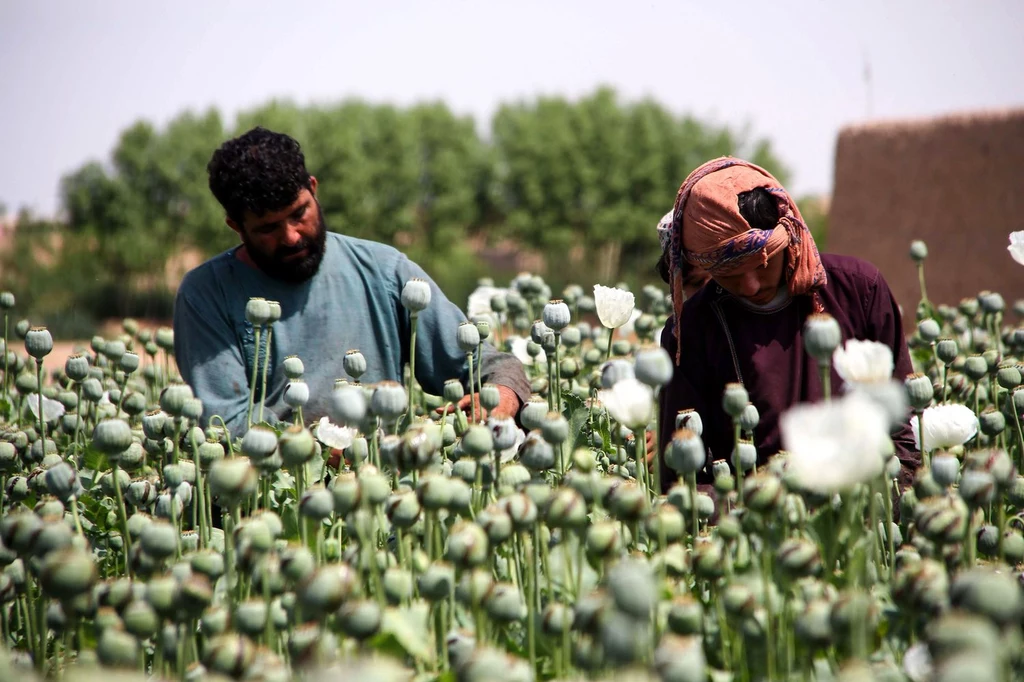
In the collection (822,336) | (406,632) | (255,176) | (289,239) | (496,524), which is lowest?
(406,632)

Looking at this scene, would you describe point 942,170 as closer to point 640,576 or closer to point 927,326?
point 927,326

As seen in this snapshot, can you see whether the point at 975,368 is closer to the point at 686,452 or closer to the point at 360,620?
the point at 686,452

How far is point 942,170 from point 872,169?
0.49 meters

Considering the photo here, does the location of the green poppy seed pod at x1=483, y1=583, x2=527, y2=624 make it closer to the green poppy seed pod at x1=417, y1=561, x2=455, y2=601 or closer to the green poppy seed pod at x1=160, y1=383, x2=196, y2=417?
the green poppy seed pod at x1=417, y1=561, x2=455, y2=601

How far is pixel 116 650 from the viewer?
114 cm

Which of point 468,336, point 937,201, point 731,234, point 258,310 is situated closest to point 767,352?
point 731,234

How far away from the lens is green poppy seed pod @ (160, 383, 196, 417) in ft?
6.13

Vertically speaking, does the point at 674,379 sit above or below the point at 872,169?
below

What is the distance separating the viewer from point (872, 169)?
6.81 metres

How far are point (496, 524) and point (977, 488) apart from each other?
0.64 m

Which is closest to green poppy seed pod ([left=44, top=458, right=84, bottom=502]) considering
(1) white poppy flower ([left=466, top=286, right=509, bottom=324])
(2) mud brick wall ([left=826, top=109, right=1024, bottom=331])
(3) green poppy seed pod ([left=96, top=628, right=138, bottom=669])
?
(3) green poppy seed pod ([left=96, top=628, right=138, bottom=669])

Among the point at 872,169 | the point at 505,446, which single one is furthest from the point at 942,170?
the point at 505,446

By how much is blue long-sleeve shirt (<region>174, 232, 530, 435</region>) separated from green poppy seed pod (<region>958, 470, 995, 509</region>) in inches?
70.9

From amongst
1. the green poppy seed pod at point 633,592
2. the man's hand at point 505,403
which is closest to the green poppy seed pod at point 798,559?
the green poppy seed pod at point 633,592
